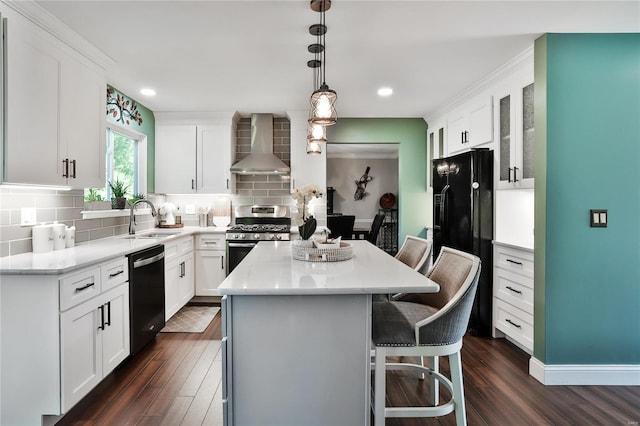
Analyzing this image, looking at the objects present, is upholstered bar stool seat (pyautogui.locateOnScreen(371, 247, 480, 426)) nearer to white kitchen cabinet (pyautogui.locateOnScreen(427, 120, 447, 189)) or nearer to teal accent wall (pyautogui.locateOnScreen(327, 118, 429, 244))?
white kitchen cabinet (pyautogui.locateOnScreen(427, 120, 447, 189))

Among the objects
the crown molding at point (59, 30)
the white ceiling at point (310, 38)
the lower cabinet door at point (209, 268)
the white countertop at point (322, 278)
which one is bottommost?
the lower cabinet door at point (209, 268)

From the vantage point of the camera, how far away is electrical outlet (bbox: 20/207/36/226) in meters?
2.43

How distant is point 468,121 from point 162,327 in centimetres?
365

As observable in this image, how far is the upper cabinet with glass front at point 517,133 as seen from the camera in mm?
2885

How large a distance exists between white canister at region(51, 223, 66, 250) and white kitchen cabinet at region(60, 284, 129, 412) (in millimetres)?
547

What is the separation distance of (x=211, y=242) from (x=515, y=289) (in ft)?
10.7

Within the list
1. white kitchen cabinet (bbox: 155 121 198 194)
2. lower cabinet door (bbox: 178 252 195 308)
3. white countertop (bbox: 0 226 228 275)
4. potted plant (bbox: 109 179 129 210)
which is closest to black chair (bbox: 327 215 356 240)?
white kitchen cabinet (bbox: 155 121 198 194)

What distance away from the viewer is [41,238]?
2477mm

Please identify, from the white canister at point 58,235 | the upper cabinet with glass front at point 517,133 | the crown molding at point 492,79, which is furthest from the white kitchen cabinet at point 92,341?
the crown molding at point 492,79

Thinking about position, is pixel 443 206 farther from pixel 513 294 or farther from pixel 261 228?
pixel 261 228

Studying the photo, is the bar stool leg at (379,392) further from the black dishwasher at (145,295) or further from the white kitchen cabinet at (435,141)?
the white kitchen cabinet at (435,141)

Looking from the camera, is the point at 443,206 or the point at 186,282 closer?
the point at 443,206

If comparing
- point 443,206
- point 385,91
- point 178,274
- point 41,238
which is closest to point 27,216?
point 41,238

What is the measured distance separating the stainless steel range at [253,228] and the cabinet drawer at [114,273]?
1.75m
